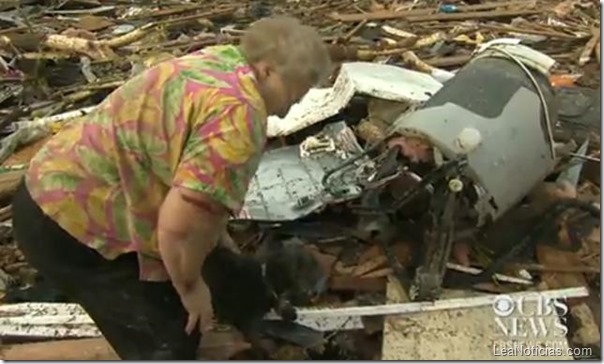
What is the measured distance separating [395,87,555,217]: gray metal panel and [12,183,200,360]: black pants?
3.87ft

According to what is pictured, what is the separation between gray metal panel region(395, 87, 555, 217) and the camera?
131 inches

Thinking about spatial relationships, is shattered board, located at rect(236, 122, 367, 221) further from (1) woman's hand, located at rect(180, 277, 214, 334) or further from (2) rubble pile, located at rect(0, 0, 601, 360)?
(1) woman's hand, located at rect(180, 277, 214, 334)

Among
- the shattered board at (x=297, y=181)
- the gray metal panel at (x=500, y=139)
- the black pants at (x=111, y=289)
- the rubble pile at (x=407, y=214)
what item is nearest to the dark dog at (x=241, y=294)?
the rubble pile at (x=407, y=214)

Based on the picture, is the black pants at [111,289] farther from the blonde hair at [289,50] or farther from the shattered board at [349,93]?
the shattered board at [349,93]

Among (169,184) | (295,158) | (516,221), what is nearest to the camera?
(169,184)

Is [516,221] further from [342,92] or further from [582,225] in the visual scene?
[342,92]

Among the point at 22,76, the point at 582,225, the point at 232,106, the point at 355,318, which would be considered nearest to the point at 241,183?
the point at 232,106

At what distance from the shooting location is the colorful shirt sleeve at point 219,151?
7.31ft

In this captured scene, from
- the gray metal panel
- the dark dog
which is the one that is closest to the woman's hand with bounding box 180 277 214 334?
the dark dog

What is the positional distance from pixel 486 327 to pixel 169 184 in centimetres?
141

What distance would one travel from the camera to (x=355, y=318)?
335 cm

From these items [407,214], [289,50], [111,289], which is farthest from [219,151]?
[407,214]

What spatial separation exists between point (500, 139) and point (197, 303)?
4.58 ft

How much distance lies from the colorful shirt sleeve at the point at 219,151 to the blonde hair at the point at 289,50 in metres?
0.15
